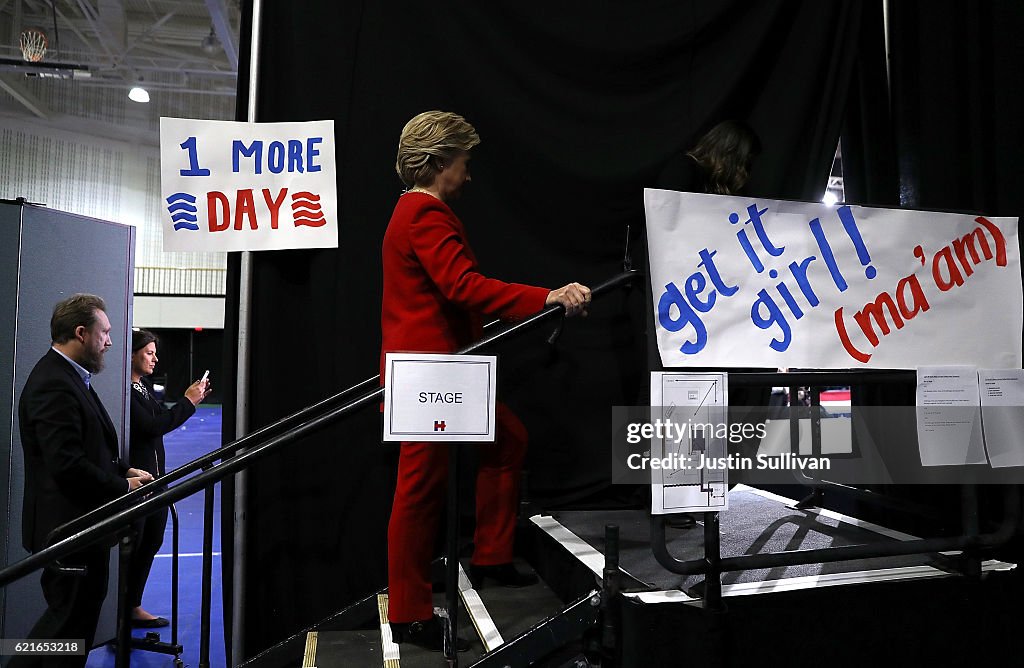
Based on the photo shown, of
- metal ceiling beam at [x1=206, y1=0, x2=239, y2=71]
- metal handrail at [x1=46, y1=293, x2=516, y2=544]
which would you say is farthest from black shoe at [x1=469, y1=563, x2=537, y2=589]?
metal ceiling beam at [x1=206, y1=0, x2=239, y2=71]

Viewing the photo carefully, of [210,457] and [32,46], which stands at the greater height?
[32,46]

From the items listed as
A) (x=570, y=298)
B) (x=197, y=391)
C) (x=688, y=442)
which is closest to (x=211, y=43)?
(x=197, y=391)

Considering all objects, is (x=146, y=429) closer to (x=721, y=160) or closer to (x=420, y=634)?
(x=420, y=634)

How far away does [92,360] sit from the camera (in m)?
2.86

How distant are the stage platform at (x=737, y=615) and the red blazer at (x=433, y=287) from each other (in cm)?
75

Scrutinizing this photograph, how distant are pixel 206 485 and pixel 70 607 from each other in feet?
4.41

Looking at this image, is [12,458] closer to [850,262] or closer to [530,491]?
[530,491]

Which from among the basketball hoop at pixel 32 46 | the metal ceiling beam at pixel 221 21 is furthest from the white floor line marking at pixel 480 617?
the basketball hoop at pixel 32 46

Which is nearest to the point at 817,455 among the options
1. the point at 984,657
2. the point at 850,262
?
the point at 984,657

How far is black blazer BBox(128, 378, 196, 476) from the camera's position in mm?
3695

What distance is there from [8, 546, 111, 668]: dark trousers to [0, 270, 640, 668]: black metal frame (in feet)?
2.23

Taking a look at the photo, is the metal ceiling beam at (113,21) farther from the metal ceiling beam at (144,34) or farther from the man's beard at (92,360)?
the man's beard at (92,360)

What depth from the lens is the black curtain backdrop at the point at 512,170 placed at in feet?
8.99

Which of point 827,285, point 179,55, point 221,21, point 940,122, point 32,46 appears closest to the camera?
point 827,285
